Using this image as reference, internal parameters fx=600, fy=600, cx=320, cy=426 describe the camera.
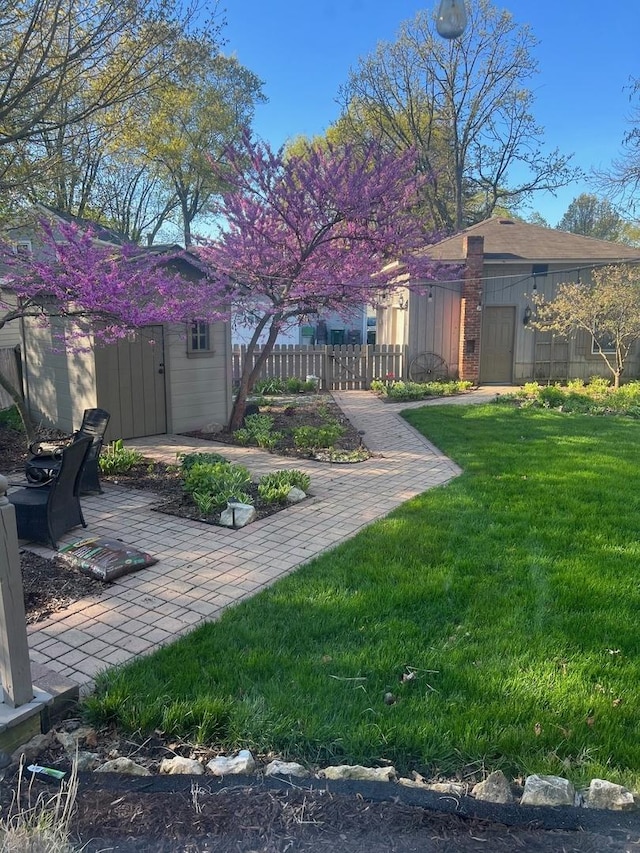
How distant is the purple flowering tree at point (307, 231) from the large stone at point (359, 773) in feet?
23.8

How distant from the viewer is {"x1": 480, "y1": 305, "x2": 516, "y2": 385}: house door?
51.0 ft

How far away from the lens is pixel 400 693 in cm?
271

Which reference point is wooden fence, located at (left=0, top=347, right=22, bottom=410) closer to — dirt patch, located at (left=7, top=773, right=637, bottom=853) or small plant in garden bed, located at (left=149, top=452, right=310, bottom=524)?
small plant in garden bed, located at (left=149, top=452, right=310, bottom=524)

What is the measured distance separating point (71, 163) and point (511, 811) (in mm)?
7286

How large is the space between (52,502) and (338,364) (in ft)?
35.7

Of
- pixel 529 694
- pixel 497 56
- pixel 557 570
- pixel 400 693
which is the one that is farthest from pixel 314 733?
pixel 497 56

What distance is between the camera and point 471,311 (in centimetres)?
1489

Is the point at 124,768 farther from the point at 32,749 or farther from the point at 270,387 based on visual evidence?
the point at 270,387

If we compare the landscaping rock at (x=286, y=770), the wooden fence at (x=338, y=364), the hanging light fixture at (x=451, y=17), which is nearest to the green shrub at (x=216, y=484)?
the landscaping rock at (x=286, y=770)

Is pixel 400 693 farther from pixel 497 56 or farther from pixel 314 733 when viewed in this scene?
pixel 497 56

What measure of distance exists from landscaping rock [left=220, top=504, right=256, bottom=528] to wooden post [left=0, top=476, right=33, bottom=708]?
9.19 feet

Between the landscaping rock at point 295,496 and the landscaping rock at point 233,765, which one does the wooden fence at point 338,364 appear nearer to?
the landscaping rock at point 295,496

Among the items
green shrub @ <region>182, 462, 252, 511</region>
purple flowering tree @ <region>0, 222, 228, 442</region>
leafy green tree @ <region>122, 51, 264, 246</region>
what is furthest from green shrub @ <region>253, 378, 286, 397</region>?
leafy green tree @ <region>122, 51, 264, 246</region>

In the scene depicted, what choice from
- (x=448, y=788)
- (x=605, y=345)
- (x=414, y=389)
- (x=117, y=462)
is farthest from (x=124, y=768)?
(x=605, y=345)
